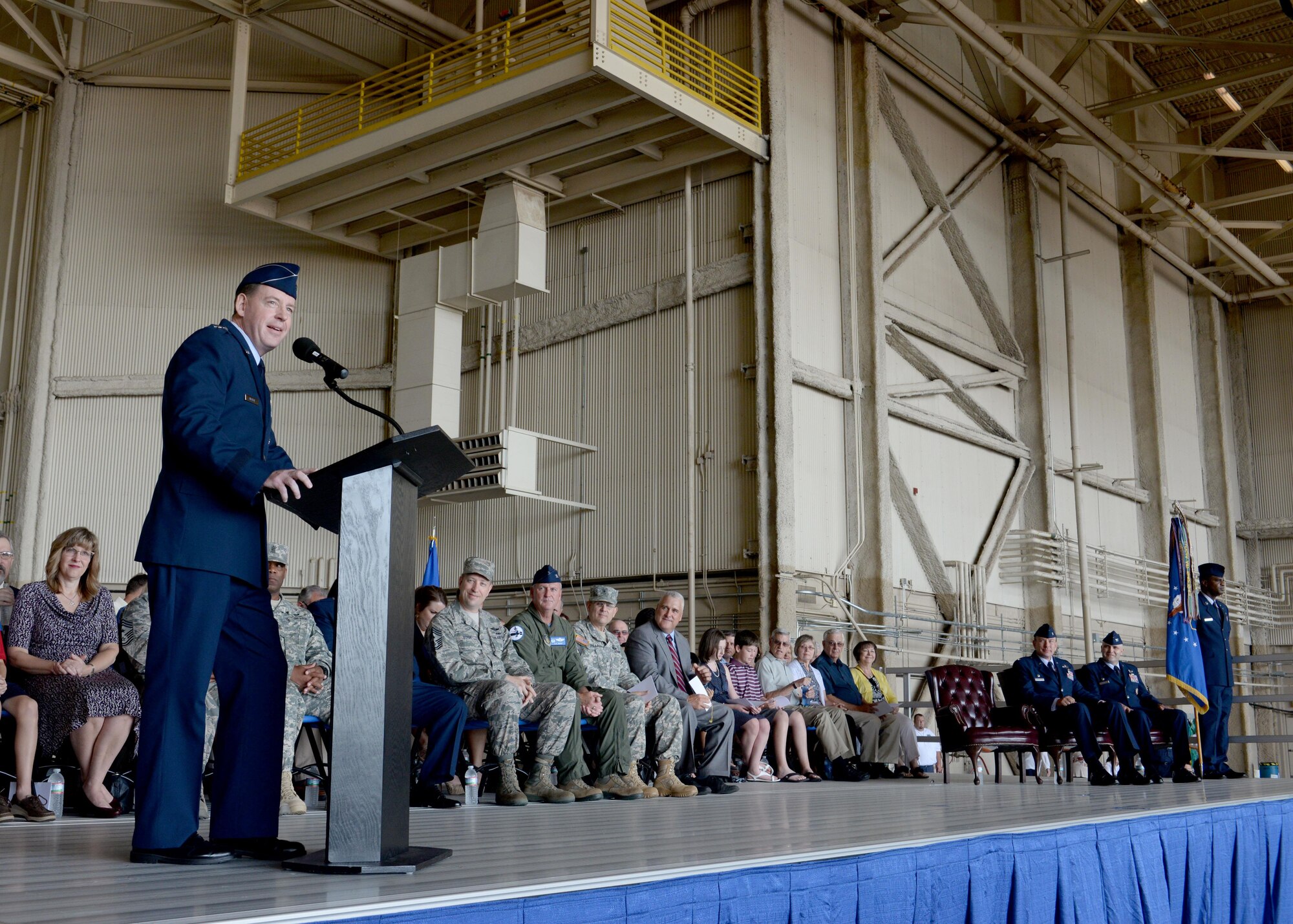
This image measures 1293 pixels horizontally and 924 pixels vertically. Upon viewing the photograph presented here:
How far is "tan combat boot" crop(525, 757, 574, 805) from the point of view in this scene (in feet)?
19.1

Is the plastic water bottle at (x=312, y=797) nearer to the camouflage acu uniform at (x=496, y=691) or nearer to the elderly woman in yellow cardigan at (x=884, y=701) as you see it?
the camouflage acu uniform at (x=496, y=691)

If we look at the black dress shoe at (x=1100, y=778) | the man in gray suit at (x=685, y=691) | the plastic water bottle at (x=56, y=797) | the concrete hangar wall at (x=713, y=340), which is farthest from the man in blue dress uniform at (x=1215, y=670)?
the plastic water bottle at (x=56, y=797)

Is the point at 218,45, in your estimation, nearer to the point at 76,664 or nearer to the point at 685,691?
the point at 685,691

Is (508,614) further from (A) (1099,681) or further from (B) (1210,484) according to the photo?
(B) (1210,484)

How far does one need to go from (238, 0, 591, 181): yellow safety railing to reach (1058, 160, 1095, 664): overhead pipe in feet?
25.0

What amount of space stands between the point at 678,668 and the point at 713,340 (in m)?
5.05

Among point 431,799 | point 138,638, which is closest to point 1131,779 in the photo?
point 431,799

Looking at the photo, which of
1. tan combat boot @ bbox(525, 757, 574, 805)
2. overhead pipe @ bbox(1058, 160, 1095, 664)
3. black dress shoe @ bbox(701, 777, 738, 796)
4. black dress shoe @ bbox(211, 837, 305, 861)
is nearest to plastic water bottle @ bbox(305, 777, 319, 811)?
tan combat boot @ bbox(525, 757, 574, 805)

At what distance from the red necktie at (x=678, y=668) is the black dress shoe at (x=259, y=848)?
15.2 ft

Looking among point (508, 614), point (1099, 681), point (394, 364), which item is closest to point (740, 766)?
point (1099, 681)

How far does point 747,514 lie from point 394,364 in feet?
16.0

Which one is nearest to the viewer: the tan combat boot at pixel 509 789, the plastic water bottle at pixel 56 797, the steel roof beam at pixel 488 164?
the plastic water bottle at pixel 56 797

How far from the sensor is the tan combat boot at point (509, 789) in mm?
5656

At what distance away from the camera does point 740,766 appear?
28.2 feet
